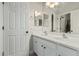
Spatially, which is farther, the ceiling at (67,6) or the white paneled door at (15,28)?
the white paneled door at (15,28)

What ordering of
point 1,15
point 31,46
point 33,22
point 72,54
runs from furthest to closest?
point 33,22, point 31,46, point 1,15, point 72,54

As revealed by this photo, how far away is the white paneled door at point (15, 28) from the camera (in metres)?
3.15

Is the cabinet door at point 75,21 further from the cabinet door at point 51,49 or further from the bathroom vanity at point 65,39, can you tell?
the cabinet door at point 51,49

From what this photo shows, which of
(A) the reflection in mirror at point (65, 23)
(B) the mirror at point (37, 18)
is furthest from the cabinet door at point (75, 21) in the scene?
(B) the mirror at point (37, 18)

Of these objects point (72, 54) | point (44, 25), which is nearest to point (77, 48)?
point (72, 54)

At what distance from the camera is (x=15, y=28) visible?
10.7 ft

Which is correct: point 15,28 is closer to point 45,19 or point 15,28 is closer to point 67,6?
point 45,19

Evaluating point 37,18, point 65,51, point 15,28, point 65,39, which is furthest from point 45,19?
point 65,51

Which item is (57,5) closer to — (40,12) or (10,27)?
(40,12)

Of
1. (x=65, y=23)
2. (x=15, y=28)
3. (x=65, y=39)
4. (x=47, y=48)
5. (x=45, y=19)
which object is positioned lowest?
(x=47, y=48)

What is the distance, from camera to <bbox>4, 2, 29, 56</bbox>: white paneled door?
10.3 feet

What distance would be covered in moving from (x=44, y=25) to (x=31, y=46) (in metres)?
0.94

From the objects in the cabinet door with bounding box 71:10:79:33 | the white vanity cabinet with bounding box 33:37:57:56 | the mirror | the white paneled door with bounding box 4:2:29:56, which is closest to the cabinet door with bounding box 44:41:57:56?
the white vanity cabinet with bounding box 33:37:57:56

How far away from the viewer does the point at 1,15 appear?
3.01 m
